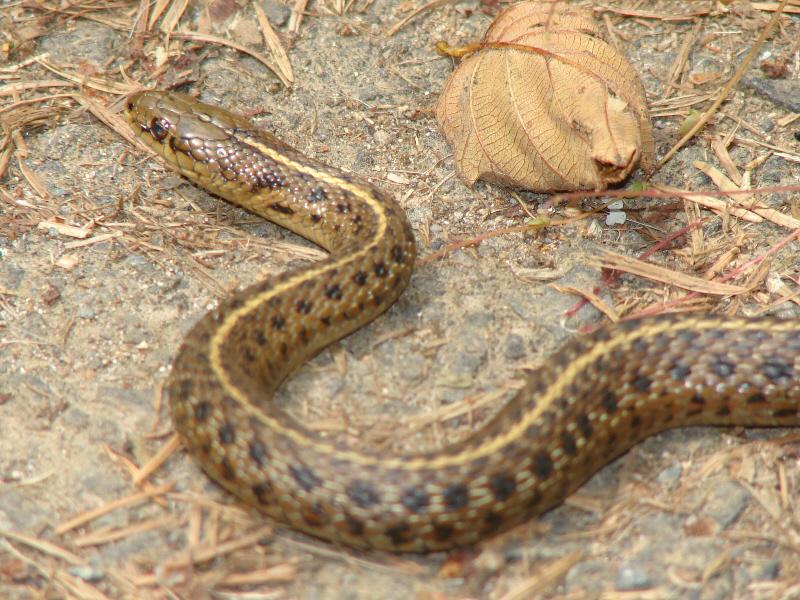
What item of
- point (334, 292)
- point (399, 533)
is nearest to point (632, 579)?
point (399, 533)

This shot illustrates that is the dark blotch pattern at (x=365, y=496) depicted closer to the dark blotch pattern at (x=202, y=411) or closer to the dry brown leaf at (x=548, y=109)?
the dark blotch pattern at (x=202, y=411)

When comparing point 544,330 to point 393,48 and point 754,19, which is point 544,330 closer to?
point 393,48

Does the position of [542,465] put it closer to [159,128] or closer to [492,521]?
[492,521]

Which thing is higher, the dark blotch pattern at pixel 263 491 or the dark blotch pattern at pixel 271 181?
the dark blotch pattern at pixel 271 181

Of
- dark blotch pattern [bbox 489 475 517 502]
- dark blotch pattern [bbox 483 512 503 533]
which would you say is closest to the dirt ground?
dark blotch pattern [bbox 483 512 503 533]

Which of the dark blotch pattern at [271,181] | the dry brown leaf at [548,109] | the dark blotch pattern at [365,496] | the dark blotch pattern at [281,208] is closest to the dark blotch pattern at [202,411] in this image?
the dark blotch pattern at [365,496]

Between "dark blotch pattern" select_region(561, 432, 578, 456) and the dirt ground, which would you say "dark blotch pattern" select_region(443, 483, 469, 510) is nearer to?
the dirt ground
